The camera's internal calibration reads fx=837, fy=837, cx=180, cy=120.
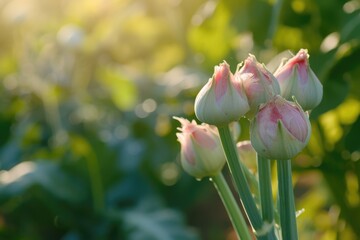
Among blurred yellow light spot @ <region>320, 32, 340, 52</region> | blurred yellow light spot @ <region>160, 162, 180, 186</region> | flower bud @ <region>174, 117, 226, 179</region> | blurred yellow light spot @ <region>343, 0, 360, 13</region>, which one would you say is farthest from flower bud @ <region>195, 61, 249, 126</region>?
blurred yellow light spot @ <region>160, 162, 180, 186</region>

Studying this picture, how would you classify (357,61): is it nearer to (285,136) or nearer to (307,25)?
(307,25)

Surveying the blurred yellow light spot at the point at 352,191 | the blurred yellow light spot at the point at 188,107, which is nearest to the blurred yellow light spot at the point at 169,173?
the blurred yellow light spot at the point at 188,107

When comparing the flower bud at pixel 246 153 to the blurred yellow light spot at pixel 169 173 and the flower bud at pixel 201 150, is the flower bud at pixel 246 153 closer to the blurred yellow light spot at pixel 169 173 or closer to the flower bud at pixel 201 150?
the flower bud at pixel 201 150

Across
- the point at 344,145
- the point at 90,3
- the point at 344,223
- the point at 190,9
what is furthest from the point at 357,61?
the point at 90,3

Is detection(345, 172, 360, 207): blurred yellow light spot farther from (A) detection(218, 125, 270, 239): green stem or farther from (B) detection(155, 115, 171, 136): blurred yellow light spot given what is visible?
(A) detection(218, 125, 270, 239): green stem

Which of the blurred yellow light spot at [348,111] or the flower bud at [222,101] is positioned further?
the blurred yellow light spot at [348,111]
